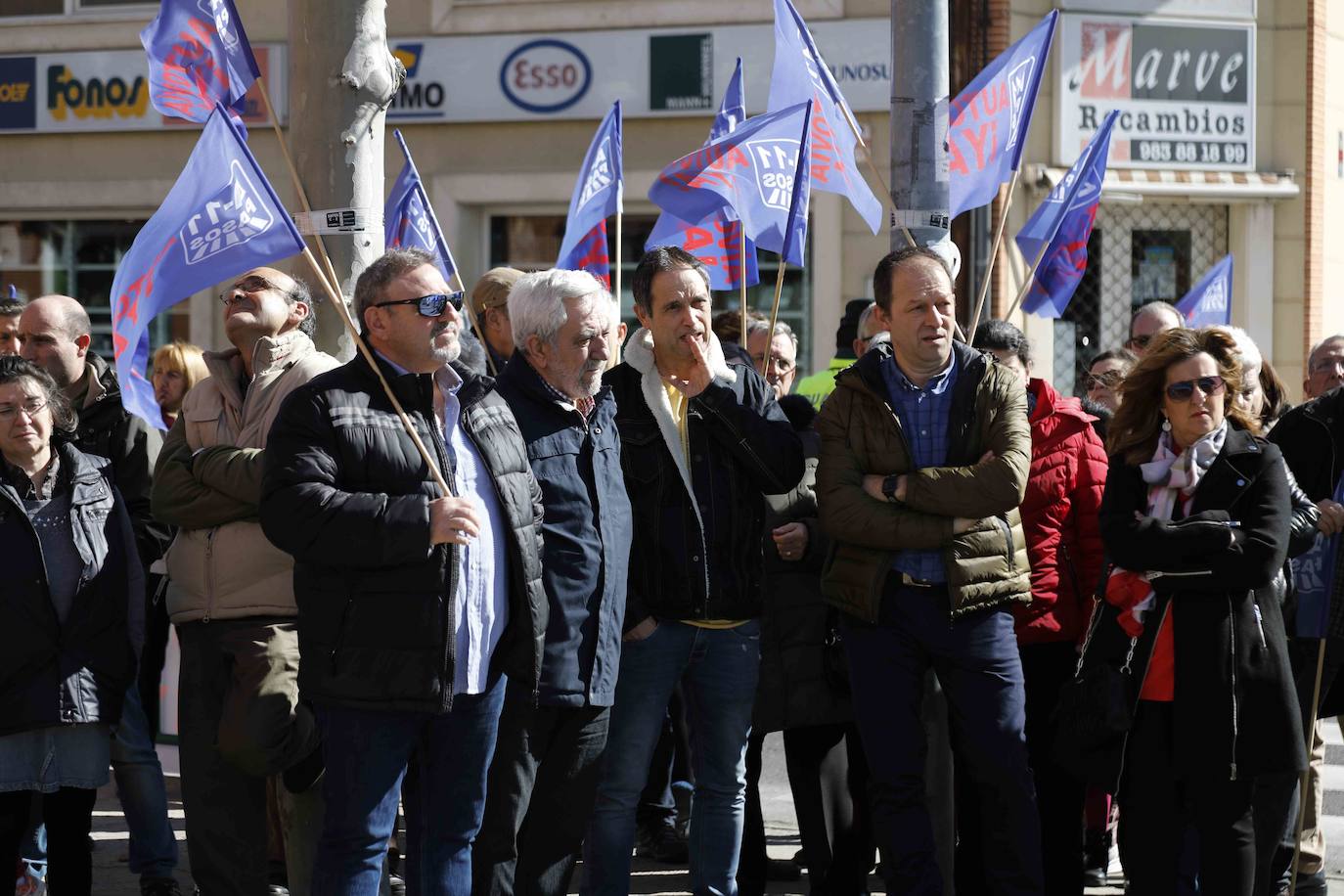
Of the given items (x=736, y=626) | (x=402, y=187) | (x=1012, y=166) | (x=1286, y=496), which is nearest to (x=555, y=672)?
(x=736, y=626)

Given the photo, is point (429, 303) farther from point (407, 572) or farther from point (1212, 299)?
point (1212, 299)

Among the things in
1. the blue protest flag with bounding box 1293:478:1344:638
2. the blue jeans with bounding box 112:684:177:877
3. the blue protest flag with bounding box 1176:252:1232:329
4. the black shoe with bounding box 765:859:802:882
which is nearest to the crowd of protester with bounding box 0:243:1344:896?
the blue protest flag with bounding box 1293:478:1344:638

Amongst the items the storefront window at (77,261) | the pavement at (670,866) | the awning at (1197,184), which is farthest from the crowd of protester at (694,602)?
the storefront window at (77,261)

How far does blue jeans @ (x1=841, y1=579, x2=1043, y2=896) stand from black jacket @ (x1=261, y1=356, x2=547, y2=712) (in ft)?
4.57

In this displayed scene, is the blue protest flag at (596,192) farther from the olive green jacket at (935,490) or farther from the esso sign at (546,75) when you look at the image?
the esso sign at (546,75)

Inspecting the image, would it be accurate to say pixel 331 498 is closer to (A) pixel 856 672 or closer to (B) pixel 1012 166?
(A) pixel 856 672

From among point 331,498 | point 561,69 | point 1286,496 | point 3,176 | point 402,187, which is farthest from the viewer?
point 3,176

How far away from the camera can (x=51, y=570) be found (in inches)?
203

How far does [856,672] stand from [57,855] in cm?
239

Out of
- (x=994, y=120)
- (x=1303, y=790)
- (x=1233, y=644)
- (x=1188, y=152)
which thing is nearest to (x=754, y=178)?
(x=994, y=120)

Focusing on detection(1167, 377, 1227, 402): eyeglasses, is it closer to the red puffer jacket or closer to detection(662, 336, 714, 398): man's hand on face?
the red puffer jacket

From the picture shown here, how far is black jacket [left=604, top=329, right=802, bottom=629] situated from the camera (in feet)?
16.5

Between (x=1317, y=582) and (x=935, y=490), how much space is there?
1623 millimetres

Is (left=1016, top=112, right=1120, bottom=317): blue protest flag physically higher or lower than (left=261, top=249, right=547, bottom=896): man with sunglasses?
higher
